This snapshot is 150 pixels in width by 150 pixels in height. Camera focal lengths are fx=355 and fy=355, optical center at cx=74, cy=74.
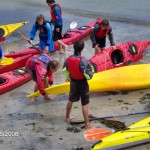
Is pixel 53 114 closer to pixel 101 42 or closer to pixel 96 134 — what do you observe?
pixel 96 134

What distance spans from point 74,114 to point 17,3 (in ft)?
32.6

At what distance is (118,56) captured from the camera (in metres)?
7.83

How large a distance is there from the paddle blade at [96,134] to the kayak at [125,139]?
0.40 ft

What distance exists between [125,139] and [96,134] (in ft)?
1.39

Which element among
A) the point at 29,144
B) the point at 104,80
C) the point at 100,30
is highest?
the point at 100,30

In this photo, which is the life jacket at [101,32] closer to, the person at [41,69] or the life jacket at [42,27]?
the life jacket at [42,27]

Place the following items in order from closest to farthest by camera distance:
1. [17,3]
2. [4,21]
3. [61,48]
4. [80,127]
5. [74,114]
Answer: [80,127]
[74,114]
[61,48]
[4,21]
[17,3]

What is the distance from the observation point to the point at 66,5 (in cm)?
1414

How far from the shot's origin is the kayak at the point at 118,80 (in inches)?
257

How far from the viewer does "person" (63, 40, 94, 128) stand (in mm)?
5164

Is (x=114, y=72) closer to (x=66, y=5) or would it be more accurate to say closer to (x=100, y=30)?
(x=100, y=30)

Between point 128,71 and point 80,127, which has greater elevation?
point 128,71

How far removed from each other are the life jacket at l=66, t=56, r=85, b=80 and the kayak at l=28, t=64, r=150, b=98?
1.09m

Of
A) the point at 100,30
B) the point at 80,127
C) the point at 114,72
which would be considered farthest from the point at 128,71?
the point at 80,127
